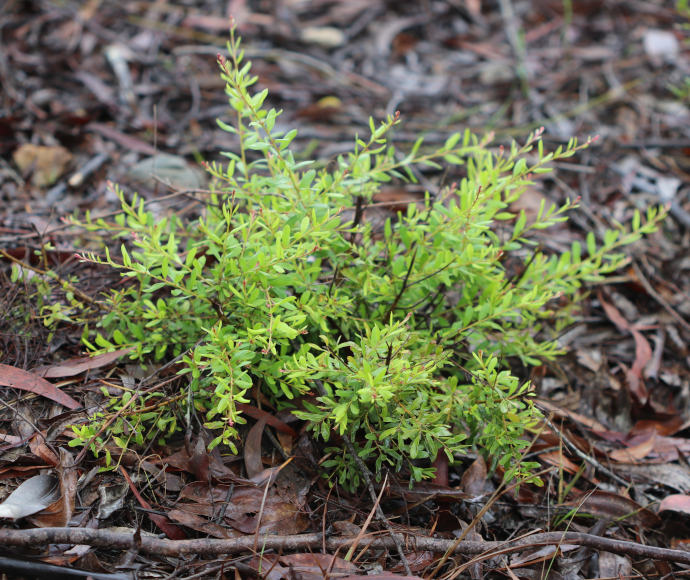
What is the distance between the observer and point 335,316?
90.2 inches

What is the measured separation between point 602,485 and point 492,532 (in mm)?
665

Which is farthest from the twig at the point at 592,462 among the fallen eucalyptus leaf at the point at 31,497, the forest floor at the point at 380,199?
the fallen eucalyptus leaf at the point at 31,497

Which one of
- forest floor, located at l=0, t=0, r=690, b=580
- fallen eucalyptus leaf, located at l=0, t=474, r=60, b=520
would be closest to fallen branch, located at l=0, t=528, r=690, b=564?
forest floor, located at l=0, t=0, r=690, b=580

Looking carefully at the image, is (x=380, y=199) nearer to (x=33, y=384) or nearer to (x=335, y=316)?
(x=335, y=316)

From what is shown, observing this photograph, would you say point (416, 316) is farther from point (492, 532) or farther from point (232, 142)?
point (232, 142)

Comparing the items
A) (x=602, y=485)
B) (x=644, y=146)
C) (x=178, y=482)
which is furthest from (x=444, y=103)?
(x=178, y=482)

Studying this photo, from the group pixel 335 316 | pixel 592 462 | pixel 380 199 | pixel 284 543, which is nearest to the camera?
pixel 284 543

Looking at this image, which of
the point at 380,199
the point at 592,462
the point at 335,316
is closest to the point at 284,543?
the point at 335,316

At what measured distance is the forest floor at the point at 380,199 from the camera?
83.7 inches

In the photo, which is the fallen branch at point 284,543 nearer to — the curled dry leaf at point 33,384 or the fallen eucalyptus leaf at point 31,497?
the fallen eucalyptus leaf at point 31,497

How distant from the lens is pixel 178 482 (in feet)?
7.41

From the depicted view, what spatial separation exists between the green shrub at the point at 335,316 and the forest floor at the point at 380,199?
23 centimetres

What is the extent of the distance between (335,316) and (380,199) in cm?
182

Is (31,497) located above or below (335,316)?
below
